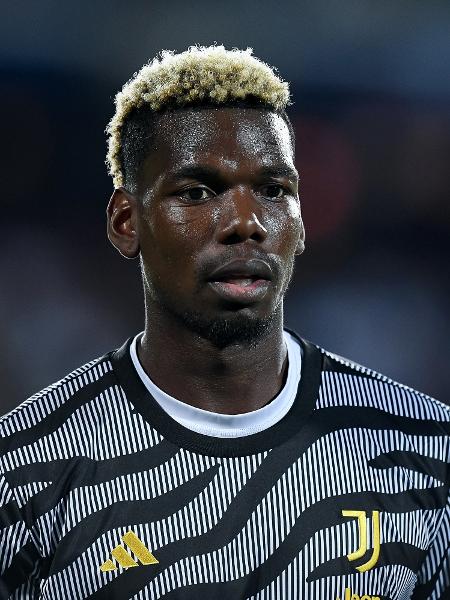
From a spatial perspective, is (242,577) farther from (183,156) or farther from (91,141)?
(91,141)

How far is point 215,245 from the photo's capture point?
2.25 meters

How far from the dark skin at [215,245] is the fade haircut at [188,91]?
0.11 feet

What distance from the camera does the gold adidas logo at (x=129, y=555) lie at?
7.31 feet

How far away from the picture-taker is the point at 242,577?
2.23 metres

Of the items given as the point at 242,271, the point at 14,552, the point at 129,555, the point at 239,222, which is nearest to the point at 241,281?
the point at 242,271

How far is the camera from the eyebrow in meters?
2.29

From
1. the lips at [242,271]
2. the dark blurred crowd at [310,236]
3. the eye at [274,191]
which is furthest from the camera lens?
the dark blurred crowd at [310,236]

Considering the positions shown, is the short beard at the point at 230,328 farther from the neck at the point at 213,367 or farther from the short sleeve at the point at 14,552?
the short sleeve at the point at 14,552

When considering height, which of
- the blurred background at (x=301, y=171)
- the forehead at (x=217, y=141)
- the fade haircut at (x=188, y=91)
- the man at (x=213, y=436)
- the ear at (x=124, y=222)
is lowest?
the man at (x=213, y=436)

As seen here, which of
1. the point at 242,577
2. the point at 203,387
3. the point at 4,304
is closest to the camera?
the point at 242,577

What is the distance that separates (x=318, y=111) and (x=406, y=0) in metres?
0.84

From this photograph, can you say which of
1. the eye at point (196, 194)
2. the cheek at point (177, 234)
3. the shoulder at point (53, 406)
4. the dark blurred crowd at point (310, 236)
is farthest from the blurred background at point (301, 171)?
the eye at point (196, 194)

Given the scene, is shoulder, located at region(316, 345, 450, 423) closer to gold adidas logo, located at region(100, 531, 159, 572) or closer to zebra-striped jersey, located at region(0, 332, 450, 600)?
zebra-striped jersey, located at region(0, 332, 450, 600)

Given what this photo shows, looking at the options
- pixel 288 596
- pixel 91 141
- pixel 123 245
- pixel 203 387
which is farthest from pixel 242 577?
pixel 91 141
